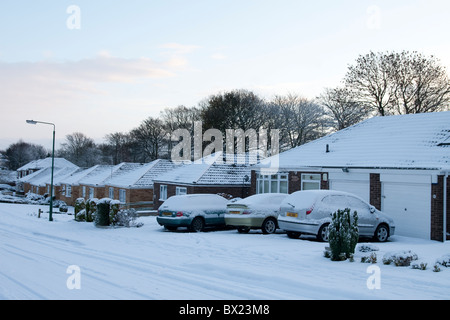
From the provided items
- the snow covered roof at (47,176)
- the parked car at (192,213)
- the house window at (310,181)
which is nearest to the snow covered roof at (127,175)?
the snow covered roof at (47,176)

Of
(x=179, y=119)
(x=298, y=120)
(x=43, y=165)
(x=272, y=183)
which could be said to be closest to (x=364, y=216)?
(x=272, y=183)

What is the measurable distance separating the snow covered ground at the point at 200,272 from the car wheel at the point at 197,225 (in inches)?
141

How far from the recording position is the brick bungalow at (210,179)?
30625mm

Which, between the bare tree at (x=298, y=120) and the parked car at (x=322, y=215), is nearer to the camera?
the parked car at (x=322, y=215)

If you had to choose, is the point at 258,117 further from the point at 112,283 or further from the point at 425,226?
the point at 112,283

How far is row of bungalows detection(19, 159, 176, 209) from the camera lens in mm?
40031

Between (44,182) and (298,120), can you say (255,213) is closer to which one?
(298,120)

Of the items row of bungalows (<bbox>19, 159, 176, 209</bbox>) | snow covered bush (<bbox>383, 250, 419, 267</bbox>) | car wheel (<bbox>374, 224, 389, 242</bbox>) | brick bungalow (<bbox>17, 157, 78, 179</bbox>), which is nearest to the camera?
snow covered bush (<bbox>383, 250, 419, 267</bbox>)

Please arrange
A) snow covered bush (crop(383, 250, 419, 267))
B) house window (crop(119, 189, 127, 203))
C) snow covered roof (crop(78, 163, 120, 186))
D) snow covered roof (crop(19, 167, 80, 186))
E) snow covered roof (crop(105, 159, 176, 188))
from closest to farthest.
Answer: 1. snow covered bush (crop(383, 250, 419, 267))
2. snow covered roof (crop(105, 159, 176, 188))
3. house window (crop(119, 189, 127, 203))
4. snow covered roof (crop(78, 163, 120, 186))
5. snow covered roof (crop(19, 167, 80, 186))

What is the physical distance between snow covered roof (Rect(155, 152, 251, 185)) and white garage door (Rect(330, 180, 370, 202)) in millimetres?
10753

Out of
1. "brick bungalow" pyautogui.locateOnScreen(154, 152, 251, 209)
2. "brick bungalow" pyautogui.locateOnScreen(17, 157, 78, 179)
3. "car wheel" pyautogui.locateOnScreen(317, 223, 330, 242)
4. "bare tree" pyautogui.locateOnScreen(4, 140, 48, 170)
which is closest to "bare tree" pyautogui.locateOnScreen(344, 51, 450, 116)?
"brick bungalow" pyautogui.locateOnScreen(154, 152, 251, 209)

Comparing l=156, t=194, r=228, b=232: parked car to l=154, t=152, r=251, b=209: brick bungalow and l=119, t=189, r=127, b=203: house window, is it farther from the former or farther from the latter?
l=119, t=189, r=127, b=203: house window

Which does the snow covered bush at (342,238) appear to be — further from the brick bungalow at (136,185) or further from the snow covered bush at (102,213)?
the brick bungalow at (136,185)
